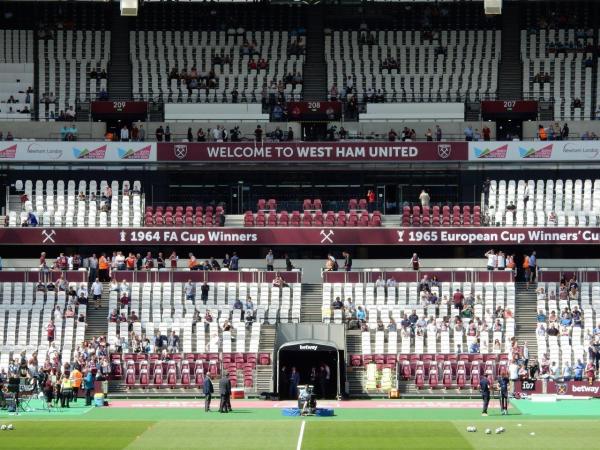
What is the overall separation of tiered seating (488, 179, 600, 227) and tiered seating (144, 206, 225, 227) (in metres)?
13.0

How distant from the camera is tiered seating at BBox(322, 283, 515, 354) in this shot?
184 feet

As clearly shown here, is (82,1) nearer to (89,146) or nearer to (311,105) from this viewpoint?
(89,146)

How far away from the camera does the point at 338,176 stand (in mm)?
67938

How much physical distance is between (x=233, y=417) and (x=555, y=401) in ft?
42.1

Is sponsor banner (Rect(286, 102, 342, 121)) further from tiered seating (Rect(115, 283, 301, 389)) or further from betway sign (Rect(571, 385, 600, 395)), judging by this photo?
betway sign (Rect(571, 385, 600, 395))

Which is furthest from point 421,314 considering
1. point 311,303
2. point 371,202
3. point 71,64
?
point 71,64

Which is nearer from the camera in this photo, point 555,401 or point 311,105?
point 555,401

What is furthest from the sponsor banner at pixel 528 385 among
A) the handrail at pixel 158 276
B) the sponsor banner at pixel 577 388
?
the handrail at pixel 158 276

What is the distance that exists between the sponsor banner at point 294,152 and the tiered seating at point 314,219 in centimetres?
310

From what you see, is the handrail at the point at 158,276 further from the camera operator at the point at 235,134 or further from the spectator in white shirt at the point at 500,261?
the camera operator at the point at 235,134

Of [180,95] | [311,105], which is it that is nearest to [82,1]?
[180,95]

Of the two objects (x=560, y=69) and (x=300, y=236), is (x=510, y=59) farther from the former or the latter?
(x=300, y=236)

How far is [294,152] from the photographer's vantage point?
2628 inches

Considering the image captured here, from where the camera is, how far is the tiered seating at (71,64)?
71.8 m
